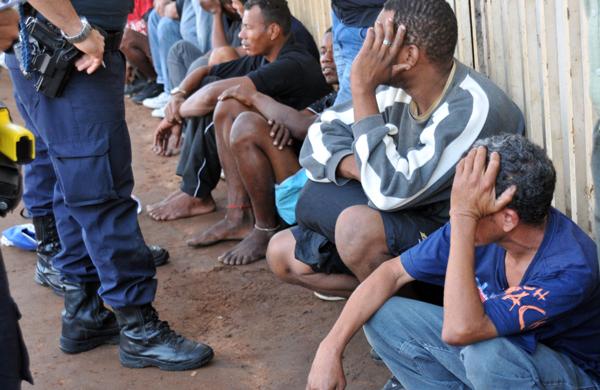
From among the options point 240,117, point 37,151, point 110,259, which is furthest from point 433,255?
point 37,151

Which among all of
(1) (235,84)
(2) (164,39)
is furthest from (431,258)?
(2) (164,39)

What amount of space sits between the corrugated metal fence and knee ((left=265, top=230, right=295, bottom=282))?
1061mm

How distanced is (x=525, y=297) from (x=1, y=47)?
5.33 feet

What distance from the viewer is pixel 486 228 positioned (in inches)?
104

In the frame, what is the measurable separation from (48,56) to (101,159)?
433mm

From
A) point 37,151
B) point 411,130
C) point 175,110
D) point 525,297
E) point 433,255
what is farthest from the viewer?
point 175,110

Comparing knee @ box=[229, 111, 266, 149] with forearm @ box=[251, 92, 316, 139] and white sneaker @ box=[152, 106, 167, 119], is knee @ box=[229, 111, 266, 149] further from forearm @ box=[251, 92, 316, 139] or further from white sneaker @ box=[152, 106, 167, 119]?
white sneaker @ box=[152, 106, 167, 119]

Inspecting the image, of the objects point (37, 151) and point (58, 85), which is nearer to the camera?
point (58, 85)

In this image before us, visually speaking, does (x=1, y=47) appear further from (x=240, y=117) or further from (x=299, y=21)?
(x=299, y=21)

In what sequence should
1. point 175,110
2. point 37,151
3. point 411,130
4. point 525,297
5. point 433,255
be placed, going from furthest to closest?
point 175,110, point 37,151, point 411,130, point 433,255, point 525,297

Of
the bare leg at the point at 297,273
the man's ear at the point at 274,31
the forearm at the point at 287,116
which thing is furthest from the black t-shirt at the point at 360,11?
the bare leg at the point at 297,273

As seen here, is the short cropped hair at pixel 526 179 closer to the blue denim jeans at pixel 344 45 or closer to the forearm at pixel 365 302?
the forearm at pixel 365 302

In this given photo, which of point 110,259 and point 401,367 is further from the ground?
point 110,259

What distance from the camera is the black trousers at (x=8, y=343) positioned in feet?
8.18
